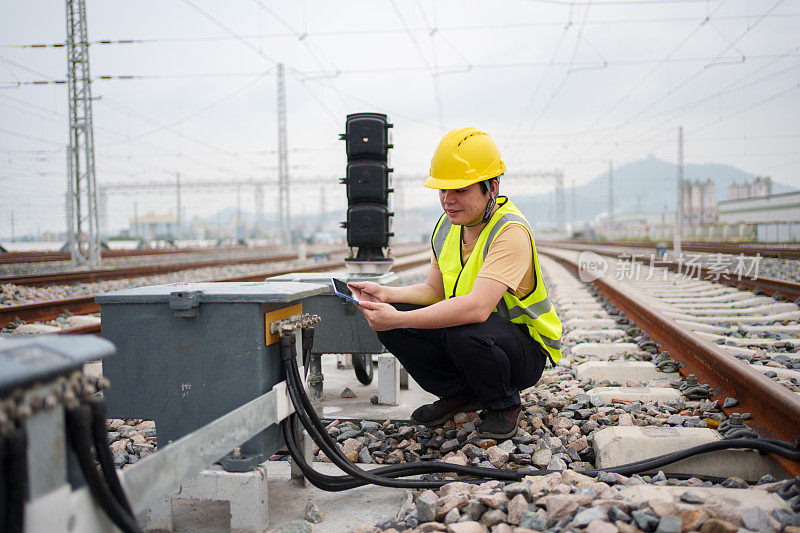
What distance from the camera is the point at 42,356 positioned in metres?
1.07

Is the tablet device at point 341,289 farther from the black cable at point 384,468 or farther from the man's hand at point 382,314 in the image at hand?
the black cable at point 384,468

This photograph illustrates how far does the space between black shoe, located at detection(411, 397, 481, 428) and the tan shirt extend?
2.44 feet

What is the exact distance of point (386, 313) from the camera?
2500 mm

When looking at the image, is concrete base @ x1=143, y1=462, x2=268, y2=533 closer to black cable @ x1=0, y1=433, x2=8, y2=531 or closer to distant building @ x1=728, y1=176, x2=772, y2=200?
black cable @ x1=0, y1=433, x2=8, y2=531

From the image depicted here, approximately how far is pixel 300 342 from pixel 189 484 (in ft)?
2.09

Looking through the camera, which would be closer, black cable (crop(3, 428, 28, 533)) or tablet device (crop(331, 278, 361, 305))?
black cable (crop(3, 428, 28, 533))

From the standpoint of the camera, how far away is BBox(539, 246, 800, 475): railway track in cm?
253

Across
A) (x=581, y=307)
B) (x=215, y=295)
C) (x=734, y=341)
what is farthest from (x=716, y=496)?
(x=581, y=307)

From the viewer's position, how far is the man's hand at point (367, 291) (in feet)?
9.20

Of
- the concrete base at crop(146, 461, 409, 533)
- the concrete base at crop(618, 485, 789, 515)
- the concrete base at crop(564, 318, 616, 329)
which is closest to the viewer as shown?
the concrete base at crop(618, 485, 789, 515)

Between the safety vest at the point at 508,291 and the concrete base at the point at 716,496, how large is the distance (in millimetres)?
971

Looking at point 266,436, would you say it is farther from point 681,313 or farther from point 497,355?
point 681,313

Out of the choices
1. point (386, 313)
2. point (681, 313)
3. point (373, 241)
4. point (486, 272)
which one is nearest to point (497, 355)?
point (486, 272)

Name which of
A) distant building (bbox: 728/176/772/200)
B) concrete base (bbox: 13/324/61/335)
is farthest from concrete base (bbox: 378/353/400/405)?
distant building (bbox: 728/176/772/200)
